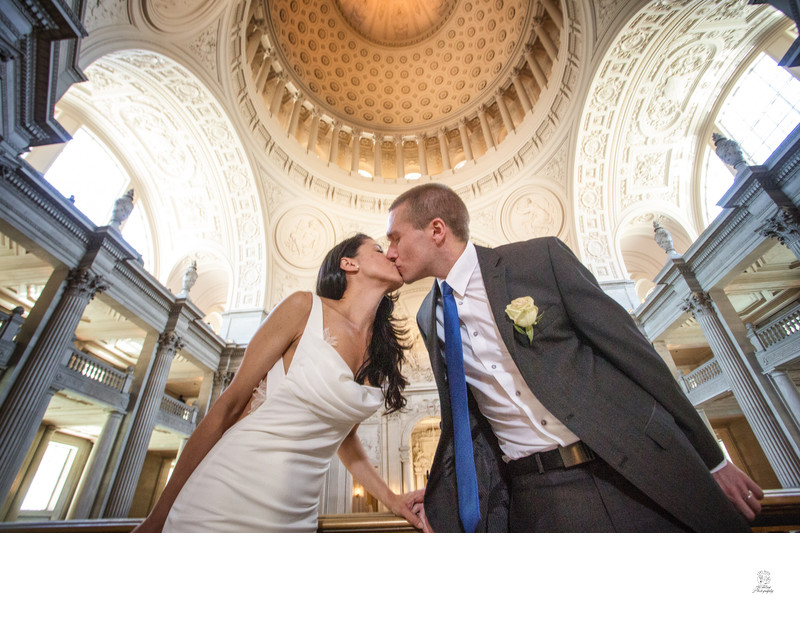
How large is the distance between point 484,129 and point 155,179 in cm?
1343

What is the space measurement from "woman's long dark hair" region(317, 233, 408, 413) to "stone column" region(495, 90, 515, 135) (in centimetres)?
1484

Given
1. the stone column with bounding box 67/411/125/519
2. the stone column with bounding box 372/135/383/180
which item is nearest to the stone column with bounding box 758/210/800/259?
the stone column with bounding box 372/135/383/180

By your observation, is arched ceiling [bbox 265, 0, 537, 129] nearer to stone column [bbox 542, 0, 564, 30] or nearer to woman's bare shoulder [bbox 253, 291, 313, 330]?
stone column [bbox 542, 0, 564, 30]

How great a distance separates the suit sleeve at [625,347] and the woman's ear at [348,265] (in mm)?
1178

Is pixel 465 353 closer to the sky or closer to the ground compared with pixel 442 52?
closer to the ground

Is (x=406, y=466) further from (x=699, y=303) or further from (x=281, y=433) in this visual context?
(x=281, y=433)

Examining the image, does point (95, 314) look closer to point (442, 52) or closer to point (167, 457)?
point (167, 457)

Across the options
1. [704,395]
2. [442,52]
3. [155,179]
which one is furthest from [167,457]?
[442,52]

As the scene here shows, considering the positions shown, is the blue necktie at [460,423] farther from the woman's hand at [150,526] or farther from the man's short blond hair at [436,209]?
the woman's hand at [150,526]

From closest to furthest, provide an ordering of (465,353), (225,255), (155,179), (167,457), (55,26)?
(465,353)
(55,26)
(155,179)
(225,255)
(167,457)

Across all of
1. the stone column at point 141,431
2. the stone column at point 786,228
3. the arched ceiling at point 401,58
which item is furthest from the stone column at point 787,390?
the stone column at point 141,431

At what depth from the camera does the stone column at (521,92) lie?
539 inches

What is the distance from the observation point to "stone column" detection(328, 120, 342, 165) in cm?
1520

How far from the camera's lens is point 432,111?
56.0 feet
